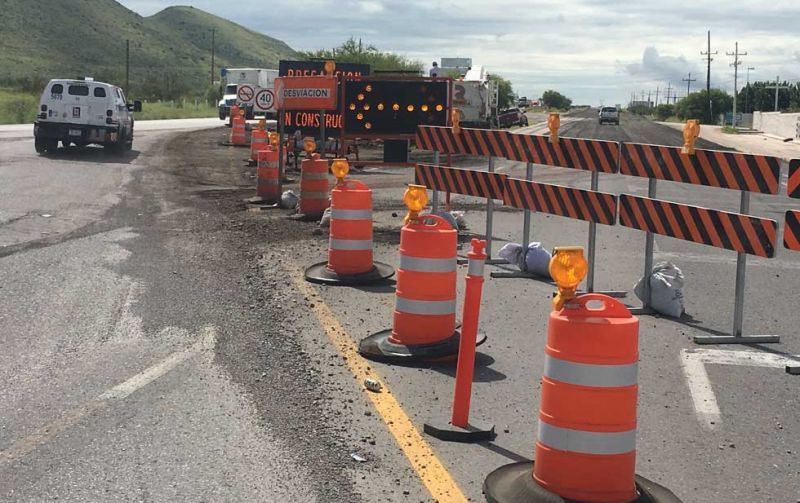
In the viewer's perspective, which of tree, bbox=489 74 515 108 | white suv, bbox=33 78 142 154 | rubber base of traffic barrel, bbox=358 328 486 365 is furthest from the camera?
tree, bbox=489 74 515 108

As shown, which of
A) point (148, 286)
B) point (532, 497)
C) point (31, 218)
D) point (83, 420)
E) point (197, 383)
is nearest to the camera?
point (532, 497)

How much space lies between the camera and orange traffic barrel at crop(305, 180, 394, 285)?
10.8 meters

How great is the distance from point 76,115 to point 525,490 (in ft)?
83.4

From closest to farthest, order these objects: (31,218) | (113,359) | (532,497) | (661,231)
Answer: (532,497)
(113,359)
(661,231)
(31,218)

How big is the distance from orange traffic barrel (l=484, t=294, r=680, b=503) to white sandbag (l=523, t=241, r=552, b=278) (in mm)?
6643

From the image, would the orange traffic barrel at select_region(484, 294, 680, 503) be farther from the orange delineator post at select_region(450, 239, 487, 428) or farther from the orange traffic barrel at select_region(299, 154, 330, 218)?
the orange traffic barrel at select_region(299, 154, 330, 218)

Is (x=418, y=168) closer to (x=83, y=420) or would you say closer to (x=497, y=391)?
(x=497, y=391)

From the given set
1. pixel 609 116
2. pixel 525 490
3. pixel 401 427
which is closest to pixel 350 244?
pixel 401 427

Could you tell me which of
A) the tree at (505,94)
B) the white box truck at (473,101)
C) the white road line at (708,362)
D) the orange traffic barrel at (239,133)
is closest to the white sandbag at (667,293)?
the white road line at (708,362)

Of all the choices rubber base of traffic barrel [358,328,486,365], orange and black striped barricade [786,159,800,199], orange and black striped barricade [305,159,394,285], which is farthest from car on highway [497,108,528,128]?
rubber base of traffic barrel [358,328,486,365]

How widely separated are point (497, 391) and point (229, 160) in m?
24.3

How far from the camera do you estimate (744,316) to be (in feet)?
31.9

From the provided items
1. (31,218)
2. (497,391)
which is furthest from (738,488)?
(31,218)

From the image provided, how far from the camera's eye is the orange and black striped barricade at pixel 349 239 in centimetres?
1080
